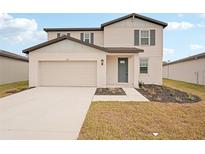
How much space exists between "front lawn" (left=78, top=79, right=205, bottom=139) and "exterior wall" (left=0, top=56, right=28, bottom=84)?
52.1 ft

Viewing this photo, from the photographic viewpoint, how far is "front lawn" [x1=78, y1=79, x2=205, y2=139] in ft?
16.6

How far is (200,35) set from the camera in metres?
18.9

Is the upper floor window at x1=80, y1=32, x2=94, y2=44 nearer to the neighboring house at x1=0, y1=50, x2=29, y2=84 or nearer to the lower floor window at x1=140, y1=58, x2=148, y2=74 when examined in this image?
the lower floor window at x1=140, y1=58, x2=148, y2=74

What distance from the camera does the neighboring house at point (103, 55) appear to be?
1608 centimetres

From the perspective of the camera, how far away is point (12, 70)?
2292cm

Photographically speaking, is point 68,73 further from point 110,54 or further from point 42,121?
point 42,121

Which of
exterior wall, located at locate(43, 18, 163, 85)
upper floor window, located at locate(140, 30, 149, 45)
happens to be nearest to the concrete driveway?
exterior wall, located at locate(43, 18, 163, 85)

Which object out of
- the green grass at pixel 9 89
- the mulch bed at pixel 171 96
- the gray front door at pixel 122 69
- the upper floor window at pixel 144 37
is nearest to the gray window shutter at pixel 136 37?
the upper floor window at pixel 144 37

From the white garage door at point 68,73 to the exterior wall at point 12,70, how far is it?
20.8 feet

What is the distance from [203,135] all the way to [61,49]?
13.2 m

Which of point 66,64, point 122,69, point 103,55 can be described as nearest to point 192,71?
point 122,69

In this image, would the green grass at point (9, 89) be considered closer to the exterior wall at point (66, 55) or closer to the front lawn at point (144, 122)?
the exterior wall at point (66, 55)

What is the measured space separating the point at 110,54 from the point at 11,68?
12.8 meters
